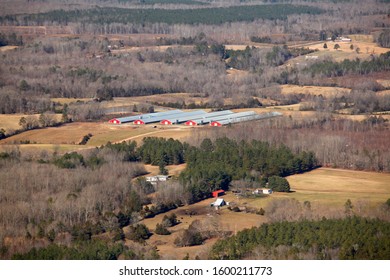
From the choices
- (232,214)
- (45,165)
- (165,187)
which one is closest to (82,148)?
(45,165)

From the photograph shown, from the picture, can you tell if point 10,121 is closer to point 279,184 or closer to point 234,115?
point 234,115

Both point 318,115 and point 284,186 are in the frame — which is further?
point 318,115

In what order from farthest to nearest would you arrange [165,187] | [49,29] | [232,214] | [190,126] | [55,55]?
[49,29]
[55,55]
[190,126]
[165,187]
[232,214]

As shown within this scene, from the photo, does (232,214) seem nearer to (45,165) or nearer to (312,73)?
(45,165)

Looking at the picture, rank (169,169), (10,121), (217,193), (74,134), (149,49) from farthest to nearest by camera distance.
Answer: (149,49) → (10,121) → (74,134) → (169,169) → (217,193)

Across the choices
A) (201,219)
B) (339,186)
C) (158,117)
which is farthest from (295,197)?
(158,117)

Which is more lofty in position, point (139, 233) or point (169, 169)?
point (139, 233)
